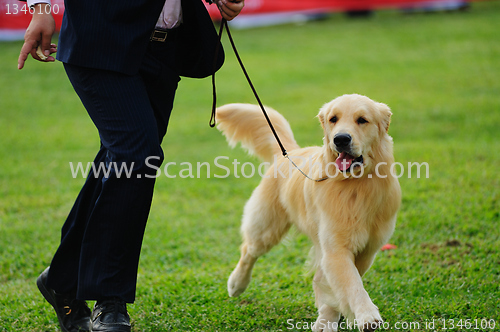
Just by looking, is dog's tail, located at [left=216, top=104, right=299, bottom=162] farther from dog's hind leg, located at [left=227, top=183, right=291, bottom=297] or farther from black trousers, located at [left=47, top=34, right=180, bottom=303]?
black trousers, located at [left=47, top=34, right=180, bottom=303]

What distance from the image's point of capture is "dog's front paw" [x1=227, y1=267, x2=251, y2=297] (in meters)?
3.62

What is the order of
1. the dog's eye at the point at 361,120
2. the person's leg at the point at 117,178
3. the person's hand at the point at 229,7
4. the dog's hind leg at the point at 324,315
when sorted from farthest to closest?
the dog's hind leg at the point at 324,315 → the dog's eye at the point at 361,120 → the person's hand at the point at 229,7 → the person's leg at the point at 117,178

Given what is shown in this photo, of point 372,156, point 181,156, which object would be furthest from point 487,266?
point 181,156

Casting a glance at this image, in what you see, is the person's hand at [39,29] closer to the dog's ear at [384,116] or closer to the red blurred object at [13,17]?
the dog's ear at [384,116]

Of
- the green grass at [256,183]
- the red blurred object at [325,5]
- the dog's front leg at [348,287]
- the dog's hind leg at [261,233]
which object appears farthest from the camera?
the red blurred object at [325,5]

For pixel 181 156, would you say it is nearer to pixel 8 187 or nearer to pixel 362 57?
pixel 8 187

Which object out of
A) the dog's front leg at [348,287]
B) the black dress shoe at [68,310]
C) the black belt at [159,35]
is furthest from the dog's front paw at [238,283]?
the black belt at [159,35]

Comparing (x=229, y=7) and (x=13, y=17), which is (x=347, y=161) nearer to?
(x=229, y=7)

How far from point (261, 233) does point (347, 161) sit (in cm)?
97

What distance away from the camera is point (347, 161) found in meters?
2.98

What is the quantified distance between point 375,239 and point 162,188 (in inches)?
155

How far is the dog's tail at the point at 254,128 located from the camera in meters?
3.92

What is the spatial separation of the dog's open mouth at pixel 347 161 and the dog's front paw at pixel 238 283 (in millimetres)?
1109

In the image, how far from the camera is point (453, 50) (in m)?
14.1
